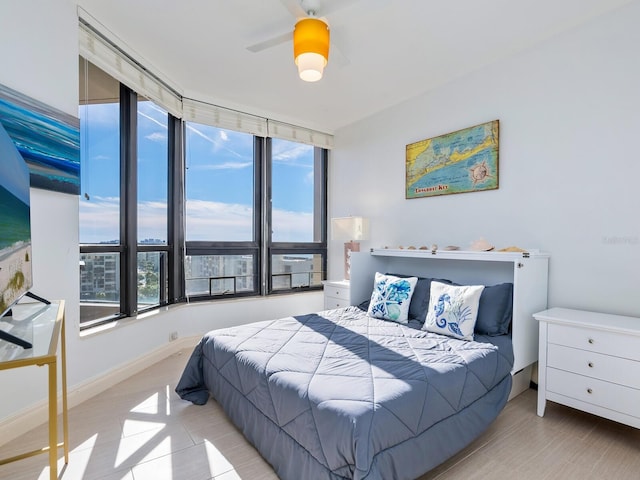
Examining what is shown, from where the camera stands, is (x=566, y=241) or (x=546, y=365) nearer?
(x=546, y=365)

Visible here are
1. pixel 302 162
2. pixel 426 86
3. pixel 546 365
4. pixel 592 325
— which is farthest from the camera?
pixel 302 162

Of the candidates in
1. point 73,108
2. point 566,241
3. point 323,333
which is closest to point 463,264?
point 566,241

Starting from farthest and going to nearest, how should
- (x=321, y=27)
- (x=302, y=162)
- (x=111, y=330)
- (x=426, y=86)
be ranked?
(x=302, y=162)
(x=426, y=86)
(x=111, y=330)
(x=321, y=27)

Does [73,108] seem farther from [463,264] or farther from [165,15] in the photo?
[463,264]

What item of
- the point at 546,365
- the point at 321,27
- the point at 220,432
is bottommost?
the point at 220,432

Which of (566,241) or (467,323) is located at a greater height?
(566,241)

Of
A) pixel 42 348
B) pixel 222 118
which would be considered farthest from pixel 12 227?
pixel 222 118

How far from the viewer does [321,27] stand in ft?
5.78

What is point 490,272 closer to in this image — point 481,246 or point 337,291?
point 481,246

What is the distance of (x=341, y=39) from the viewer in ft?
7.95

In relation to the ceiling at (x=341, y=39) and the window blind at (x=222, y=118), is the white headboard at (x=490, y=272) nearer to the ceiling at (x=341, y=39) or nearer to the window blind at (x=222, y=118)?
the ceiling at (x=341, y=39)

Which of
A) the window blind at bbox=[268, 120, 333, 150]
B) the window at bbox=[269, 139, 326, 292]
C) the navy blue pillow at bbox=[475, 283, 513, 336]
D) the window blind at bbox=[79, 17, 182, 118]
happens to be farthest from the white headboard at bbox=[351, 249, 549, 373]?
the window blind at bbox=[79, 17, 182, 118]

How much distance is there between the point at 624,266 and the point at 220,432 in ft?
8.79

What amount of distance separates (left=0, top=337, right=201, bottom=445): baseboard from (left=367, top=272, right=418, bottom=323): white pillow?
6.27ft
